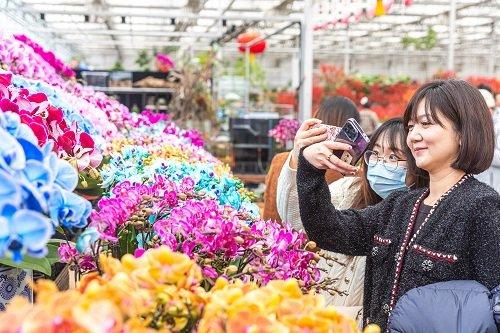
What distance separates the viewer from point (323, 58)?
2547 cm

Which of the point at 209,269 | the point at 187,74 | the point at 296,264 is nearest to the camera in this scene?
the point at 209,269

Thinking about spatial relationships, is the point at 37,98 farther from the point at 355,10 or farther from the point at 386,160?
the point at 355,10

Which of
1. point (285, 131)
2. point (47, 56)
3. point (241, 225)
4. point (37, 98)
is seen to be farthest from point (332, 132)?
point (285, 131)

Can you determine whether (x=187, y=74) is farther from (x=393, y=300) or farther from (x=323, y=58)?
(x=323, y=58)

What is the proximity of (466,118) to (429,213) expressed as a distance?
0.62ft

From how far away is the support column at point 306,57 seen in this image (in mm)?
4660

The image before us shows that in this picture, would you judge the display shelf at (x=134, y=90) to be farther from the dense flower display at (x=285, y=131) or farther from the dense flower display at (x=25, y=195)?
the dense flower display at (x=25, y=195)

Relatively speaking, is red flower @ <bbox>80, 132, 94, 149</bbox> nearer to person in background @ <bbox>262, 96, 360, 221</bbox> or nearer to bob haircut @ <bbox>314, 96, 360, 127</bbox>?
person in background @ <bbox>262, 96, 360, 221</bbox>

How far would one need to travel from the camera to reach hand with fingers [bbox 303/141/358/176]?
1282 millimetres

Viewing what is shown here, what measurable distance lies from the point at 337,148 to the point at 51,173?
72 cm

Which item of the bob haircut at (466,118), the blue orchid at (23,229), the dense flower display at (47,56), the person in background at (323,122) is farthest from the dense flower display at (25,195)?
the dense flower display at (47,56)

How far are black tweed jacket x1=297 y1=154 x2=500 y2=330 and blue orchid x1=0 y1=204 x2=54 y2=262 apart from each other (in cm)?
82

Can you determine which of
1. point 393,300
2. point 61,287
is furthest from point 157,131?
point 393,300

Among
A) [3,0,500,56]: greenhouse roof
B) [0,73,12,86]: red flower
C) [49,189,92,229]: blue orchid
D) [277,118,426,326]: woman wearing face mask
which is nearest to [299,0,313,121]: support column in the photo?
[3,0,500,56]: greenhouse roof
